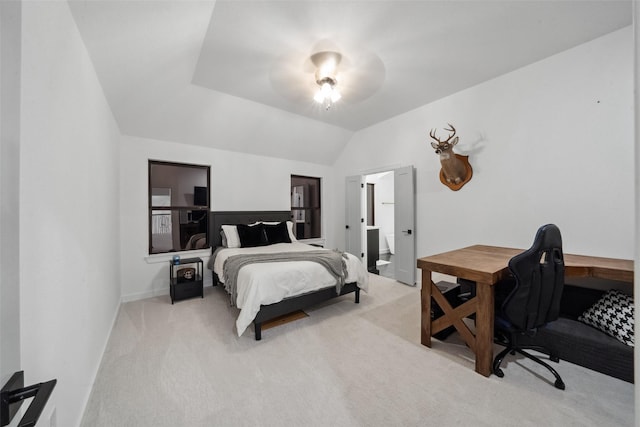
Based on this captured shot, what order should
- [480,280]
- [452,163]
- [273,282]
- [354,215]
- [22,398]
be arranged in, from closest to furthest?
[22,398] → [480,280] → [273,282] → [452,163] → [354,215]

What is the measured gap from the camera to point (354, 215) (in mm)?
5109

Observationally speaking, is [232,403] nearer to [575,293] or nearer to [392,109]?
[575,293]

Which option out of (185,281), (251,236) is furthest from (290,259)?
(185,281)

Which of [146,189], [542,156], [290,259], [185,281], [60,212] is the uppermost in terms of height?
[542,156]

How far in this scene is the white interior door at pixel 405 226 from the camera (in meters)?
3.98

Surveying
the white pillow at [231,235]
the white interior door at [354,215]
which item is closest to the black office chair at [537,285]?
the white interior door at [354,215]

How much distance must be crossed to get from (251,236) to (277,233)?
1.62 ft

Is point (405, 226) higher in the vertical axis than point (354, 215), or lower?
lower

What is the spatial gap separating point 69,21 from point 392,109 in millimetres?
3825

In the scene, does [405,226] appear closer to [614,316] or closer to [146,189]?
[614,316]

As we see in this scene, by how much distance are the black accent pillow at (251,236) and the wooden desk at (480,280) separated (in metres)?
2.68

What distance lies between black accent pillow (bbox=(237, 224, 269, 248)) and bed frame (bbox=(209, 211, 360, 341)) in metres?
0.43

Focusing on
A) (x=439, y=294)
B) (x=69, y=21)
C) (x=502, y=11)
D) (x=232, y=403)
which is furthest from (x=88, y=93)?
(x=502, y=11)

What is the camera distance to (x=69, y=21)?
4.88ft
